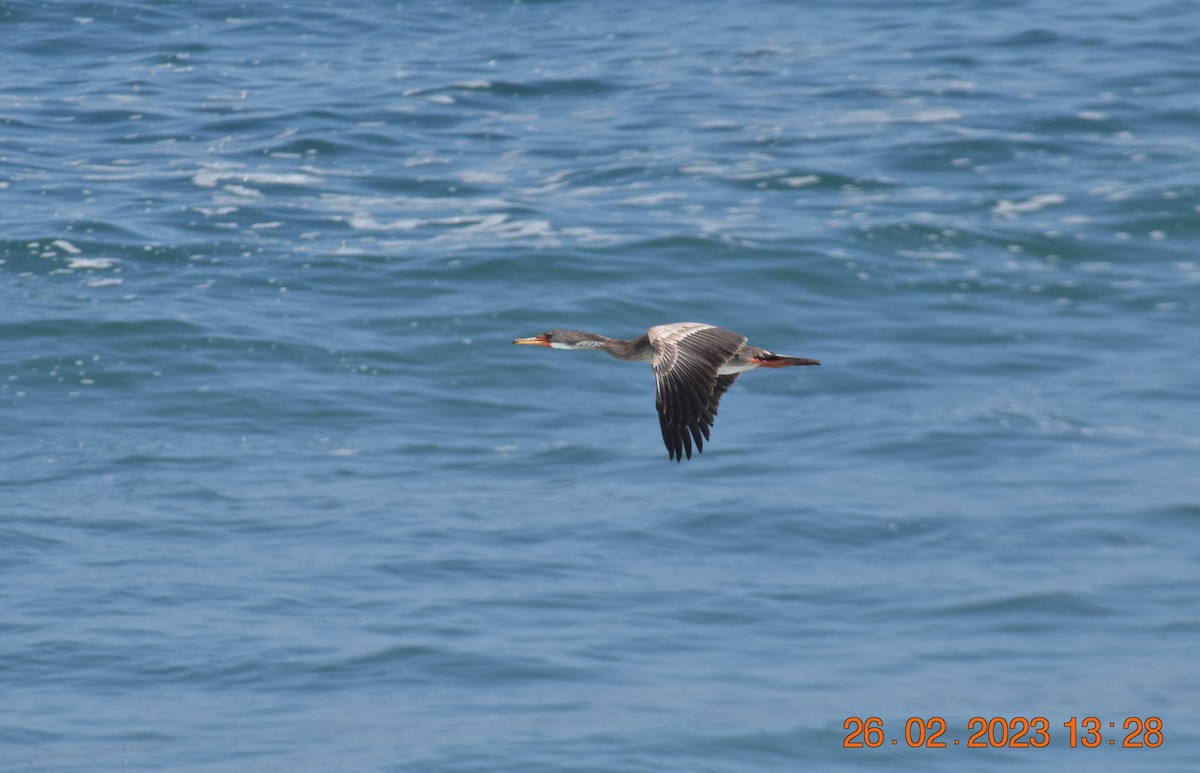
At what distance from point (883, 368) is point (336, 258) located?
22.8 ft

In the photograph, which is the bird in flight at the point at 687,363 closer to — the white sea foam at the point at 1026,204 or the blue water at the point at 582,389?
the blue water at the point at 582,389

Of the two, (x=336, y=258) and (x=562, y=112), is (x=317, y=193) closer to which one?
(x=336, y=258)

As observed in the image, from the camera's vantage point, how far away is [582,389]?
19719 mm

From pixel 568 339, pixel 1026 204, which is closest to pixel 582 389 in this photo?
pixel 1026 204

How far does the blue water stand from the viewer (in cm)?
1370

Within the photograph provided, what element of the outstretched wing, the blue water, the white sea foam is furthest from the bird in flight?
the white sea foam

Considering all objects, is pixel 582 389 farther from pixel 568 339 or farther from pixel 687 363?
pixel 687 363

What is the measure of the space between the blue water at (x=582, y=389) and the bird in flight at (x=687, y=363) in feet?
12.1
